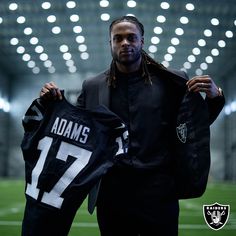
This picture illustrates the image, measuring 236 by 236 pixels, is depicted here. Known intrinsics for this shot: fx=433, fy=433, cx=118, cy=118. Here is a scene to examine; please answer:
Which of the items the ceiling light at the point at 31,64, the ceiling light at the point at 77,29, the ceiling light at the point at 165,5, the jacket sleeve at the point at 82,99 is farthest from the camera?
the ceiling light at the point at 31,64

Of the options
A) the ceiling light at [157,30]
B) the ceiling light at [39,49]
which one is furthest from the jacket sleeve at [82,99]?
the ceiling light at [39,49]

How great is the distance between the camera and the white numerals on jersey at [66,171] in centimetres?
218

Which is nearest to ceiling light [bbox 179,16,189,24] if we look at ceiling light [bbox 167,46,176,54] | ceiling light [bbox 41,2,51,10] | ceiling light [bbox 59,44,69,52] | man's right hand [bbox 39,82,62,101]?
ceiling light [bbox 167,46,176,54]

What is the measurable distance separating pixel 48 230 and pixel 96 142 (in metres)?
0.51

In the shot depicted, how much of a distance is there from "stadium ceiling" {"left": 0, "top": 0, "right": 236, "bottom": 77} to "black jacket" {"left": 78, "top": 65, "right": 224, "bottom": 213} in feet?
57.2

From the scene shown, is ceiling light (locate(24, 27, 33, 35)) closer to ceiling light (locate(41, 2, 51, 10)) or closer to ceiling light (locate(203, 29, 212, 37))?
ceiling light (locate(41, 2, 51, 10))

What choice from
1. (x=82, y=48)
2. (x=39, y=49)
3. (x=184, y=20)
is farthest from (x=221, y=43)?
(x=39, y=49)

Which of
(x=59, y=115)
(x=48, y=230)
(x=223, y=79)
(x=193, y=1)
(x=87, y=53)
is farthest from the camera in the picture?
(x=223, y=79)

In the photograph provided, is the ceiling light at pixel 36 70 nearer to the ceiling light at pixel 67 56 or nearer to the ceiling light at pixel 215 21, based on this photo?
the ceiling light at pixel 67 56

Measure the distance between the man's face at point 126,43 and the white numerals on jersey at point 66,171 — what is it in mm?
537

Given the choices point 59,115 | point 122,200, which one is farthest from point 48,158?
point 122,200

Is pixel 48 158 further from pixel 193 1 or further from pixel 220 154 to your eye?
pixel 220 154

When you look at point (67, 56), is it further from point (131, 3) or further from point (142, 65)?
point (142, 65)

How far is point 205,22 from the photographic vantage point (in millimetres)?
21031
